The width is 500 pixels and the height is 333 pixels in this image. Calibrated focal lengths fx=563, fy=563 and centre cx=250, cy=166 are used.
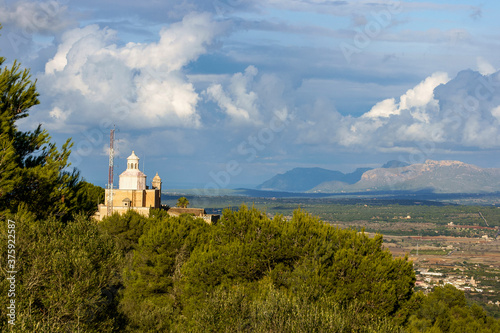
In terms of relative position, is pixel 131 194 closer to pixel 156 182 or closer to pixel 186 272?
pixel 156 182

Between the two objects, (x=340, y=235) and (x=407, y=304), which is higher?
(x=340, y=235)

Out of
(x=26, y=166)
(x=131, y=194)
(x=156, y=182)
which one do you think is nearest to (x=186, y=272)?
(x=26, y=166)

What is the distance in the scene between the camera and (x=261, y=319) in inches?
813

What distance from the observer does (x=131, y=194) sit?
231ft

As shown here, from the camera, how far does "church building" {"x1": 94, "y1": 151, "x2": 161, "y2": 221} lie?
6931cm

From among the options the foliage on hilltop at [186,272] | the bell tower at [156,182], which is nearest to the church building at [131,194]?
the bell tower at [156,182]

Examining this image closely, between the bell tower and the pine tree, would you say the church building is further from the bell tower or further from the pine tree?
the pine tree

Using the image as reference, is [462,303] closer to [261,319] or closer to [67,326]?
[261,319]

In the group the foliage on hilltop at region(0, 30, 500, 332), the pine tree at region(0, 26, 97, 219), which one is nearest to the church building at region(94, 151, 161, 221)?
the foliage on hilltop at region(0, 30, 500, 332)

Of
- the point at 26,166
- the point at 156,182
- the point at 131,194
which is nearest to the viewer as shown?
the point at 26,166

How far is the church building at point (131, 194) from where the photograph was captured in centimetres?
6931

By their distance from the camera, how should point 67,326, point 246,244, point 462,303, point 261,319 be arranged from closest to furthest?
1. point 67,326
2. point 261,319
3. point 246,244
4. point 462,303

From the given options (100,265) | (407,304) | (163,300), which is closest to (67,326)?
(100,265)

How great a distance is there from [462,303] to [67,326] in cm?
3528
